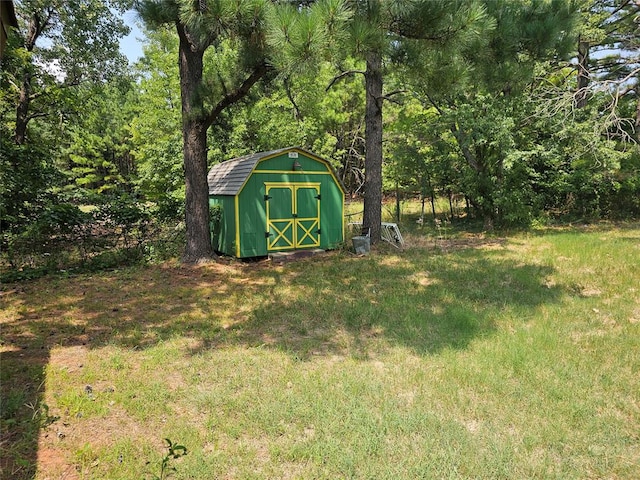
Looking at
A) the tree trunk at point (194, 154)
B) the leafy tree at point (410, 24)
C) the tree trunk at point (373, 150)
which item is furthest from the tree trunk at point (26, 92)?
the leafy tree at point (410, 24)

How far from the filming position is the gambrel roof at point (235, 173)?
873 centimetres

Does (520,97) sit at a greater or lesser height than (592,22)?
lesser

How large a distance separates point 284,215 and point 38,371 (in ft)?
20.2

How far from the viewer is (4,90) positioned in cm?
828

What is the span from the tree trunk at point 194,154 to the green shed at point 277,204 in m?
0.69

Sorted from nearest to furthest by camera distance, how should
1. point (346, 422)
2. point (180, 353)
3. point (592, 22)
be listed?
point (346, 422) → point (180, 353) → point (592, 22)

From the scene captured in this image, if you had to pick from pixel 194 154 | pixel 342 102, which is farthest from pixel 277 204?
pixel 342 102

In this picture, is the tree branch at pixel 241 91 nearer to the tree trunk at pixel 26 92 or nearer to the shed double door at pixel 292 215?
the shed double door at pixel 292 215

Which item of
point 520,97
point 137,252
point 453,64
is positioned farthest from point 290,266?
point 520,97

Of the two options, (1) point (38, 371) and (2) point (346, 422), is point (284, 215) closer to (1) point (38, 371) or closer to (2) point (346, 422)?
(1) point (38, 371)

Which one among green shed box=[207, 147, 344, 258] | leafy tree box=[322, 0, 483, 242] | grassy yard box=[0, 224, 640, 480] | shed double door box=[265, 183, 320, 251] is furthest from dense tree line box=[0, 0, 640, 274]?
grassy yard box=[0, 224, 640, 480]

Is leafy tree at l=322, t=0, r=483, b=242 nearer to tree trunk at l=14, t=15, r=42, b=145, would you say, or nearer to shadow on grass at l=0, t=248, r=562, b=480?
shadow on grass at l=0, t=248, r=562, b=480

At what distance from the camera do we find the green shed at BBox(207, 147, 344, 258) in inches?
346

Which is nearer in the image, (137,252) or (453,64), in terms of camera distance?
(453,64)
